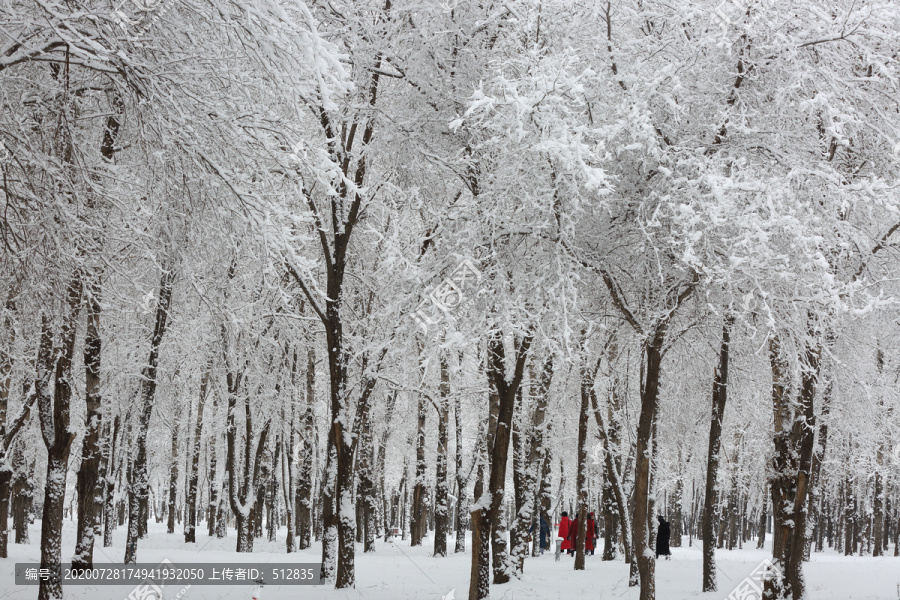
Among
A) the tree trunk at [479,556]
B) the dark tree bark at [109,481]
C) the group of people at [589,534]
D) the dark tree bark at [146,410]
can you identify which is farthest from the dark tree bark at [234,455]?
the tree trunk at [479,556]

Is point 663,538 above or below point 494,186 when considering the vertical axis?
below

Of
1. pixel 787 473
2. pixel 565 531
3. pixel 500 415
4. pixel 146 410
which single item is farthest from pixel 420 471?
pixel 787 473

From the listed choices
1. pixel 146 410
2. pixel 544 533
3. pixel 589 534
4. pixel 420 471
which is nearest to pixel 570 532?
pixel 589 534

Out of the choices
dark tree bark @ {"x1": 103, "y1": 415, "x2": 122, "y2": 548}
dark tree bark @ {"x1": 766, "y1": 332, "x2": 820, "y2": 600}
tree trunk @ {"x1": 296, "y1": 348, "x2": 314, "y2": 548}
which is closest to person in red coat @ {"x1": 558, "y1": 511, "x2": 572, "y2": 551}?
tree trunk @ {"x1": 296, "y1": 348, "x2": 314, "y2": 548}

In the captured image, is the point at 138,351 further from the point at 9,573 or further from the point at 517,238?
the point at 517,238

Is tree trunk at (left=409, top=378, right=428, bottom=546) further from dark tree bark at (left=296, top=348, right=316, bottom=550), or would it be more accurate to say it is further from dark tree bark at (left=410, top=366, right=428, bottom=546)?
dark tree bark at (left=296, top=348, right=316, bottom=550)

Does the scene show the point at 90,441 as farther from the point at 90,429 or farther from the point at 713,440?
the point at 713,440

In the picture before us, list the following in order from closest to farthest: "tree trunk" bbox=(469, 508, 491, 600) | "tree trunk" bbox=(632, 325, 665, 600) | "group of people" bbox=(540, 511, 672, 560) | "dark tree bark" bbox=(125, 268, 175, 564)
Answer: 1. "tree trunk" bbox=(632, 325, 665, 600)
2. "tree trunk" bbox=(469, 508, 491, 600)
3. "dark tree bark" bbox=(125, 268, 175, 564)
4. "group of people" bbox=(540, 511, 672, 560)

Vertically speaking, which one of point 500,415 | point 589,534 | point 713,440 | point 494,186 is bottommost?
point 589,534

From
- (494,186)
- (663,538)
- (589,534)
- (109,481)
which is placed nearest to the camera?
(494,186)

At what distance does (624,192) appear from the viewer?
1010 centimetres

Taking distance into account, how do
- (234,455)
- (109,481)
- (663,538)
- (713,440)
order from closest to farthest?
1. (713,440)
2. (234,455)
3. (663,538)
4. (109,481)

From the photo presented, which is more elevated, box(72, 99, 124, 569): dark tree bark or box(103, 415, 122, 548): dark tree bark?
box(72, 99, 124, 569): dark tree bark

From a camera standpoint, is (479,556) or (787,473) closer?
(479,556)
